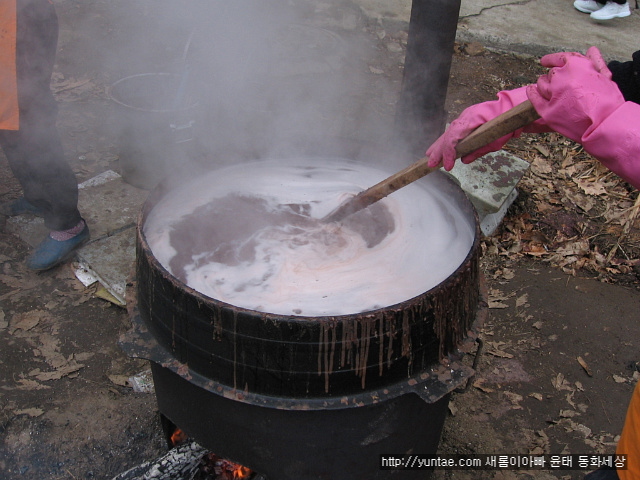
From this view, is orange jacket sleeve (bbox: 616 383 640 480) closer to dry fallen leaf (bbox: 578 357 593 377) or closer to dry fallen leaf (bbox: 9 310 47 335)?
dry fallen leaf (bbox: 578 357 593 377)

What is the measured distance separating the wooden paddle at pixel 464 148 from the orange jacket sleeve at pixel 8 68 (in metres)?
1.88

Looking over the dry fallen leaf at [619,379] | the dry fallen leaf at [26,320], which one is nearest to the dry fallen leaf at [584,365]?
the dry fallen leaf at [619,379]

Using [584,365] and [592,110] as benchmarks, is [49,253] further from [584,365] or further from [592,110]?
[584,365]

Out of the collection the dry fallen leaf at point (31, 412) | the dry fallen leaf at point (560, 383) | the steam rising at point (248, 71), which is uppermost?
the steam rising at point (248, 71)

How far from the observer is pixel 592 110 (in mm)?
1700

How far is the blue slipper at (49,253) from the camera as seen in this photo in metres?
3.61

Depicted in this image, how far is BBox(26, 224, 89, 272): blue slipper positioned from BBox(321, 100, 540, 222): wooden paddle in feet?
7.04

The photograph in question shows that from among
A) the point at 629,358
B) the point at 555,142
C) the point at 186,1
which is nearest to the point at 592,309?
the point at 629,358

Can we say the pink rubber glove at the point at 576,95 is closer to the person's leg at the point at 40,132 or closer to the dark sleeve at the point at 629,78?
the dark sleeve at the point at 629,78

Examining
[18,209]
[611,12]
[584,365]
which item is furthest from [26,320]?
[611,12]

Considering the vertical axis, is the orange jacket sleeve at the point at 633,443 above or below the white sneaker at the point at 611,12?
above

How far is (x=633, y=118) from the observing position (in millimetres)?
1624

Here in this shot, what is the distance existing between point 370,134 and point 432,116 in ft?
4.30

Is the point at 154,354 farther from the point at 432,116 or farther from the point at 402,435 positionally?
the point at 432,116
